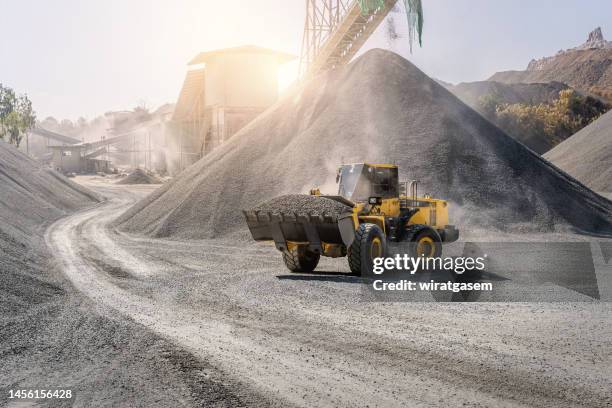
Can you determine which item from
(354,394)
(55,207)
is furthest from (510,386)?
(55,207)

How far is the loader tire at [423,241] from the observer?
583 inches

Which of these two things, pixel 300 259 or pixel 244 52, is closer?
pixel 300 259

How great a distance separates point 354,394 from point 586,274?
34.1 ft

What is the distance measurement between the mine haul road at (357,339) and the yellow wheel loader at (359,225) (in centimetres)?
67

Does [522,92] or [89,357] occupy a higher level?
[522,92]

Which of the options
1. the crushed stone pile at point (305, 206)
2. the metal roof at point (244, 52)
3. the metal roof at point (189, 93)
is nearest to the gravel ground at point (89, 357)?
the crushed stone pile at point (305, 206)

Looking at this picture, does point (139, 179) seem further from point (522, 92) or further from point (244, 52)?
point (522, 92)

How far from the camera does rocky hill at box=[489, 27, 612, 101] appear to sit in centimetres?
12556

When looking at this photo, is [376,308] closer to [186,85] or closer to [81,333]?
[81,333]

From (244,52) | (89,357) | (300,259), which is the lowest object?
(89,357)

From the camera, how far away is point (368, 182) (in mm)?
14828

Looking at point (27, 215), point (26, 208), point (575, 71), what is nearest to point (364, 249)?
point (27, 215)

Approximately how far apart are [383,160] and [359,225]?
1308cm

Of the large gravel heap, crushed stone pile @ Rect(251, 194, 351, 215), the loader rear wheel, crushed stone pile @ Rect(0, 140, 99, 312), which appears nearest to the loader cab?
crushed stone pile @ Rect(251, 194, 351, 215)
